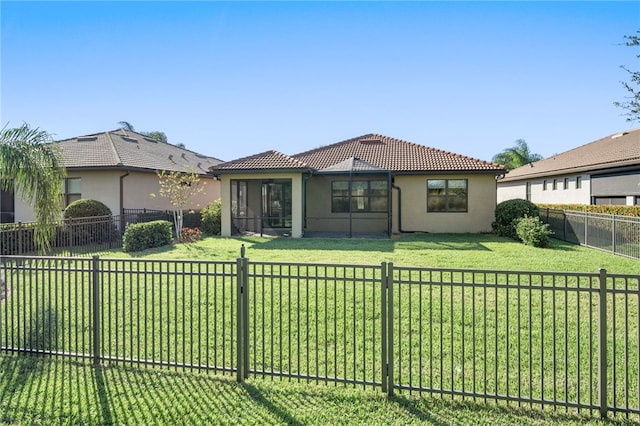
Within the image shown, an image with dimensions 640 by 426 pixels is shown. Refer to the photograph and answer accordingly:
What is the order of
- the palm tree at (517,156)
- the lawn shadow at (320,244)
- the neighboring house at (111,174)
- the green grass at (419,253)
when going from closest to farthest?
the green grass at (419,253) < the lawn shadow at (320,244) < the neighboring house at (111,174) < the palm tree at (517,156)

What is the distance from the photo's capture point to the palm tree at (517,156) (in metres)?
43.1

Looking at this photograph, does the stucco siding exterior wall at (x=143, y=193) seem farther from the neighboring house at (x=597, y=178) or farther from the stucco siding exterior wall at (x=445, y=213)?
the neighboring house at (x=597, y=178)

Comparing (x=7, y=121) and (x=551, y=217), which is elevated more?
(x=7, y=121)

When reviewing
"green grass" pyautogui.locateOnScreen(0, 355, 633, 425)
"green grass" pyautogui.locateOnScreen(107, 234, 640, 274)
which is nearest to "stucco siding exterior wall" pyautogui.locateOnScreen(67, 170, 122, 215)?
"green grass" pyautogui.locateOnScreen(107, 234, 640, 274)

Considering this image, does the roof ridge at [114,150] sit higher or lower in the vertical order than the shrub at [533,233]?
higher

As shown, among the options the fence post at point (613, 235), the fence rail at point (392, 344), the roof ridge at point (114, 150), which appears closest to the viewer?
the fence rail at point (392, 344)

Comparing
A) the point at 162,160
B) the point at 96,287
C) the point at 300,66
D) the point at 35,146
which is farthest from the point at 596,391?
the point at 162,160

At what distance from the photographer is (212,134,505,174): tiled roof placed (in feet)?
59.1

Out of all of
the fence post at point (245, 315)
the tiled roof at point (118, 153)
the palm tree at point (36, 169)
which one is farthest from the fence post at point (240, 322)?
the tiled roof at point (118, 153)

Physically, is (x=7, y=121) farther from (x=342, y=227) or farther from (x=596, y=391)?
(x=342, y=227)

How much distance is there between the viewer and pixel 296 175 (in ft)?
57.5

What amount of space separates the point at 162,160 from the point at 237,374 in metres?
21.4

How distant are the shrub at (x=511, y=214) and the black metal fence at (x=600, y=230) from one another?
3.67ft

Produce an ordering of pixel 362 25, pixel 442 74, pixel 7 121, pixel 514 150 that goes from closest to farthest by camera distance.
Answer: pixel 7 121
pixel 362 25
pixel 442 74
pixel 514 150
